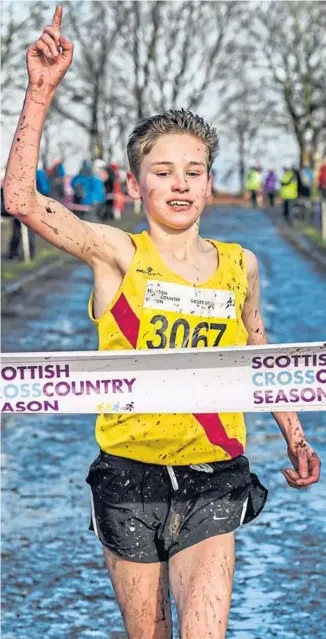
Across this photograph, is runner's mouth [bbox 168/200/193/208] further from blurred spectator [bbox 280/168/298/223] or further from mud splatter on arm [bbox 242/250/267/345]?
blurred spectator [bbox 280/168/298/223]

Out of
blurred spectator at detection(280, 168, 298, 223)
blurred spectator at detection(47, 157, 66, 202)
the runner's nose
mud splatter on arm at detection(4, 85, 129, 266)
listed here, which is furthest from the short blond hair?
blurred spectator at detection(47, 157, 66, 202)

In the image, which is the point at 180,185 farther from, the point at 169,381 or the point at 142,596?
the point at 142,596

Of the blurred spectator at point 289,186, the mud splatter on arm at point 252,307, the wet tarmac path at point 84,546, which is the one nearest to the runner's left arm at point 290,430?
the mud splatter on arm at point 252,307

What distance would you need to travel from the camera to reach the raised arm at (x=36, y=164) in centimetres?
403

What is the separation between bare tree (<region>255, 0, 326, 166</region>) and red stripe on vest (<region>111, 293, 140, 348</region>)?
6647cm

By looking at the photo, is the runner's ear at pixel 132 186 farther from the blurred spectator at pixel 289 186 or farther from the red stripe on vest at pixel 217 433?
the blurred spectator at pixel 289 186

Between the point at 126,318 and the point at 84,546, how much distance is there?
3738mm

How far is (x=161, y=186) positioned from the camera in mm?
4410

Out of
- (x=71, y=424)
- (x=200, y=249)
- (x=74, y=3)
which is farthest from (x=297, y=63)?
(x=200, y=249)

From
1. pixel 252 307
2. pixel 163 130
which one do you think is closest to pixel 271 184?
pixel 252 307

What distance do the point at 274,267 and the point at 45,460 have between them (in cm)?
1857

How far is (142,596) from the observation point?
425 cm

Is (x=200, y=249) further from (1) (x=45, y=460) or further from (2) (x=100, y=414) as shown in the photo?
(1) (x=45, y=460)

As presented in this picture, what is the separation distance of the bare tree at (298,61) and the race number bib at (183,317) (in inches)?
2614
